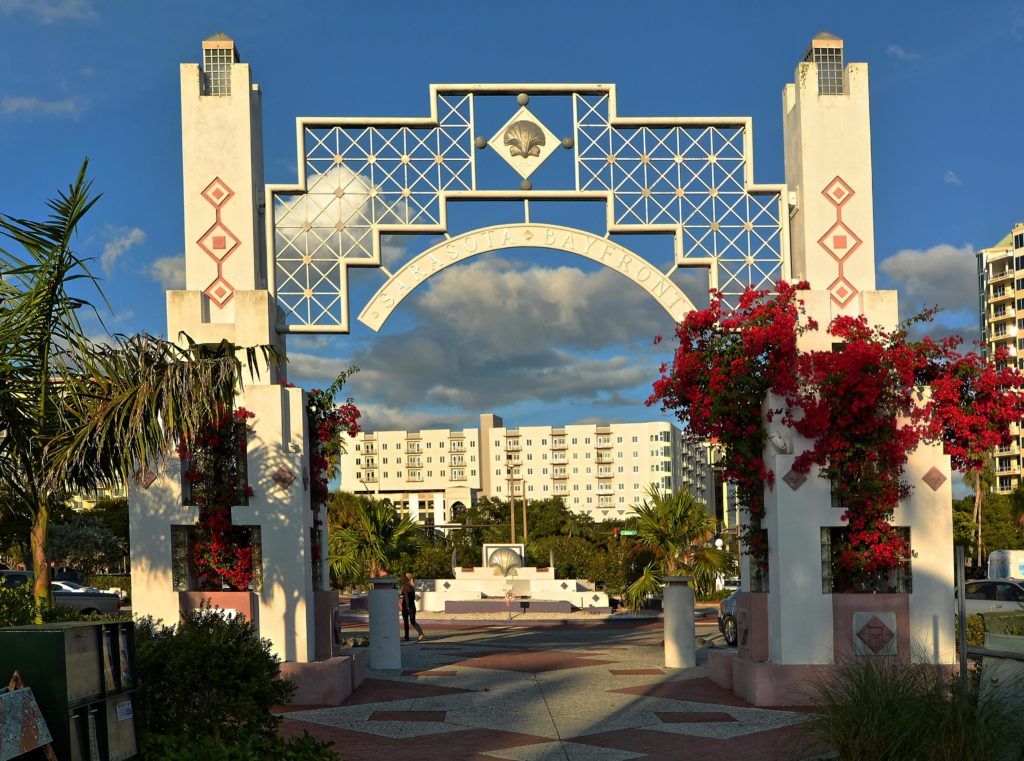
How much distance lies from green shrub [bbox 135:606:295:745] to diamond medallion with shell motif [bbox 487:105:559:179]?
8.41m

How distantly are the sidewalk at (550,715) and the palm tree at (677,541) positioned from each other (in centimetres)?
863

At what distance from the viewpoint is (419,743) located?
1178 cm

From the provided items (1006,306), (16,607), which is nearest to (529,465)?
(1006,306)

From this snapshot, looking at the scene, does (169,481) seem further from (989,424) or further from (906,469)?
(989,424)

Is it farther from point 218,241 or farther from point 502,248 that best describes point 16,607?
point 502,248

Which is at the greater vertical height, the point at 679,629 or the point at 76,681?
the point at 76,681

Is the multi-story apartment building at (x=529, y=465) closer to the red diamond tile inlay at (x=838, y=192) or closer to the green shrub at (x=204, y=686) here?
the red diamond tile inlay at (x=838, y=192)

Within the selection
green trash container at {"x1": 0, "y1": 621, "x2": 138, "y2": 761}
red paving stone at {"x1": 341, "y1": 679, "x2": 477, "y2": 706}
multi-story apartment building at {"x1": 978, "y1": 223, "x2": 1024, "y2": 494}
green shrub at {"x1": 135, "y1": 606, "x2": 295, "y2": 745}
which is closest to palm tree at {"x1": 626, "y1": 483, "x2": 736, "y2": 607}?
red paving stone at {"x1": 341, "y1": 679, "x2": 477, "y2": 706}

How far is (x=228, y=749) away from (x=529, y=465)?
159457mm

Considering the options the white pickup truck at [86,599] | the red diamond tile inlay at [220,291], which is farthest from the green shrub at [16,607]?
the white pickup truck at [86,599]

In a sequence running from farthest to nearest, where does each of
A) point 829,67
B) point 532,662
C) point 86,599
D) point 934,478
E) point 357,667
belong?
1. point 86,599
2. point 532,662
3. point 357,667
4. point 829,67
5. point 934,478

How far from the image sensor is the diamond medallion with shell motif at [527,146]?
16.2 m

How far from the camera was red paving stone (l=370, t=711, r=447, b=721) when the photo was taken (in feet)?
44.0

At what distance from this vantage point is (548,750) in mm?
11297
